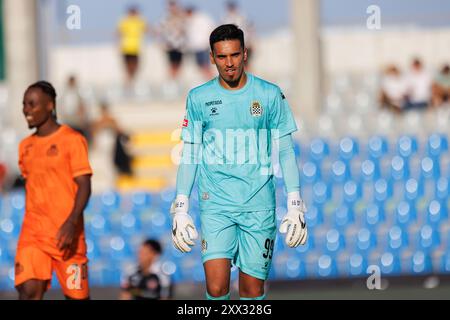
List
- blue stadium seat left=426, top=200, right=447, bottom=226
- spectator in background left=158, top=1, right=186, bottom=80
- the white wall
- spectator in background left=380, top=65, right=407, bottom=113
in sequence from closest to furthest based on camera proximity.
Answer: blue stadium seat left=426, top=200, right=447, bottom=226, spectator in background left=380, top=65, right=407, bottom=113, spectator in background left=158, top=1, right=186, bottom=80, the white wall

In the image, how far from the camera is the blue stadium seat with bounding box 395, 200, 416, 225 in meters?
16.4

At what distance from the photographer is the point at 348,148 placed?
704 inches

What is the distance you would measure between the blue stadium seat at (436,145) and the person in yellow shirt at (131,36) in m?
6.34

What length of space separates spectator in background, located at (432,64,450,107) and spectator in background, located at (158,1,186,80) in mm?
4594

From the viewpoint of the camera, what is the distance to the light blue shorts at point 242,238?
697cm

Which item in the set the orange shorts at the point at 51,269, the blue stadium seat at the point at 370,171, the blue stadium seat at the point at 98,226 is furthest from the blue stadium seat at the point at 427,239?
the orange shorts at the point at 51,269

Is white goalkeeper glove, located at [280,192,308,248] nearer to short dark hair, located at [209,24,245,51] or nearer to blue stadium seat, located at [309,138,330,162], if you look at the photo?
short dark hair, located at [209,24,245,51]

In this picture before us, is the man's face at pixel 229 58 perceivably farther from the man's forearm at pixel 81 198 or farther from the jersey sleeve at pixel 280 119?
the man's forearm at pixel 81 198

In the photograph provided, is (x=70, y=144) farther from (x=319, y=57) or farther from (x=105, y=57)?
(x=105, y=57)

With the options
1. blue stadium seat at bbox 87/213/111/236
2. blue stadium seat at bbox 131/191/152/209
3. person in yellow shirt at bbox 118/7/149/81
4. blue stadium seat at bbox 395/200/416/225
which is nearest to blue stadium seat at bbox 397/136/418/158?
blue stadium seat at bbox 395/200/416/225

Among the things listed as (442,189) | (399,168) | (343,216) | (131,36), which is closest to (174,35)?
(131,36)
